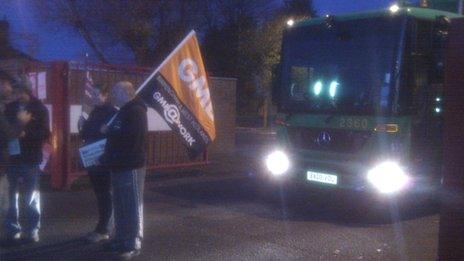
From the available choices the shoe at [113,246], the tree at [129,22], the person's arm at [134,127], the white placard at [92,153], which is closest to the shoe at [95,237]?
the shoe at [113,246]

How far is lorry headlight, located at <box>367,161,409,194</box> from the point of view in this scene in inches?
373

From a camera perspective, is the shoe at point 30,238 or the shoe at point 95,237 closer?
the shoe at point 30,238

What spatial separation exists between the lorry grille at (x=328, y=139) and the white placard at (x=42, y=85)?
14.9 ft

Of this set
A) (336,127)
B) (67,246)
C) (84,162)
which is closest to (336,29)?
(336,127)

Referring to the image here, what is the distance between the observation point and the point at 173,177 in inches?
543

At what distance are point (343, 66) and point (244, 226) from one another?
2.98 m

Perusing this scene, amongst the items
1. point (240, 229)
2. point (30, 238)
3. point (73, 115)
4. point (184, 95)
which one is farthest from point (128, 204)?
point (73, 115)

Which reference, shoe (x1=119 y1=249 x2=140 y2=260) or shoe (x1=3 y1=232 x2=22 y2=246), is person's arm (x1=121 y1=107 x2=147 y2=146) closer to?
shoe (x1=119 y1=249 x2=140 y2=260)

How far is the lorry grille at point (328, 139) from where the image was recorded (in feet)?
32.3

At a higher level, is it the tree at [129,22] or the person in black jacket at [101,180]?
the tree at [129,22]

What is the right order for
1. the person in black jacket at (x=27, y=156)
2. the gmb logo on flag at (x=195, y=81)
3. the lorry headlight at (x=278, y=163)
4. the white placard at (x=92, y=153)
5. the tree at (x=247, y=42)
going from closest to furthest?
the person in black jacket at (x=27, y=156)
the white placard at (x=92, y=153)
the lorry headlight at (x=278, y=163)
the gmb logo on flag at (x=195, y=81)
the tree at (x=247, y=42)

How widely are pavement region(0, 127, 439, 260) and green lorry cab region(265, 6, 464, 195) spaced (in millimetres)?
687

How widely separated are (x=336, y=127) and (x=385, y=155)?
942 millimetres

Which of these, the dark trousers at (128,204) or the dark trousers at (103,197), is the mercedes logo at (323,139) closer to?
the dark trousers at (103,197)
